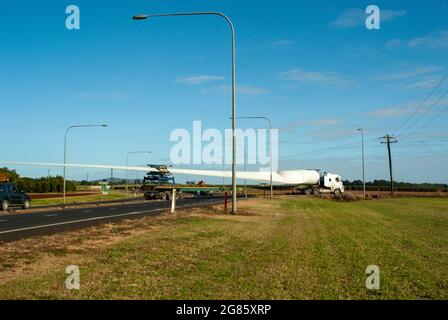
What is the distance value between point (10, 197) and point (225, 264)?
29118mm

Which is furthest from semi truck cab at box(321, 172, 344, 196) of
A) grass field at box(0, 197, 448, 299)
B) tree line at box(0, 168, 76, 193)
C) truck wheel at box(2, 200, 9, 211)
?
grass field at box(0, 197, 448, 299)

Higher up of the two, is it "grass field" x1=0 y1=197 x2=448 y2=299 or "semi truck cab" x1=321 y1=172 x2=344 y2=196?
"semi truck cab" x1=321 y1=172 x2=344 y2=196

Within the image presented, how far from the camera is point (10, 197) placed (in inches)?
1415

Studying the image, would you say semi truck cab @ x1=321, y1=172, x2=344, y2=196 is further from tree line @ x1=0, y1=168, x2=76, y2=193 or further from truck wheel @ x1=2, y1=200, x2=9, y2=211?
truck wheel @ x1=2, y1=200, x2=9, y2=211

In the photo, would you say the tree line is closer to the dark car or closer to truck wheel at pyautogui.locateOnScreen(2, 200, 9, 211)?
the dark car

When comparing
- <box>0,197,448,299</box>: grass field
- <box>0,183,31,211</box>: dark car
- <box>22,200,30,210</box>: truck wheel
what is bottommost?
<box>0,197,448,299</box>: grass field

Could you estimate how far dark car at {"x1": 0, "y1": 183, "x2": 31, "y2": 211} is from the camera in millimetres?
35219

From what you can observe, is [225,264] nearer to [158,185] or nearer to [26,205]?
[26,205]

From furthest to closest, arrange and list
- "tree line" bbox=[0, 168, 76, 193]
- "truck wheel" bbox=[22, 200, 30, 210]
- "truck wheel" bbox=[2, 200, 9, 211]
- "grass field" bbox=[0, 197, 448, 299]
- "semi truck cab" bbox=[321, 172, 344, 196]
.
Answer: "tree line" bbox=[0, 168, 76, 193]
"semi truck cab" bbox=[321, 172, 344, 196]
"truck wheel" bbox=[22, 200, 30, 210]
"truck wheel" bbox=[2, 200, 9, 211]
"grass field" bbox=[0, 197, 448, 299]

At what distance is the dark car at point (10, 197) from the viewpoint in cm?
3522

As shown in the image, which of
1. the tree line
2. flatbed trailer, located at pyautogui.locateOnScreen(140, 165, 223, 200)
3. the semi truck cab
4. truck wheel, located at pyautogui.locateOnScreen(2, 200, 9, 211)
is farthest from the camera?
the tree line

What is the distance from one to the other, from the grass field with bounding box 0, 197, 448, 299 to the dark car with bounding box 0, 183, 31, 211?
19826mm

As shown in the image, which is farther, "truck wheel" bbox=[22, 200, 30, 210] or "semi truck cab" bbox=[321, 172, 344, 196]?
"semi truck cab" bbox=[321, 172, 344, 196]

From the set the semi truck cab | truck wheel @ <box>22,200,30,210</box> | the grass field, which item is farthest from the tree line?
the grass field
